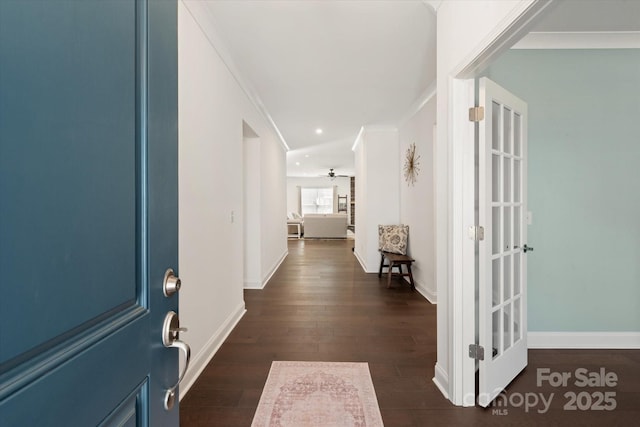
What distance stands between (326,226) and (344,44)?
8.05m

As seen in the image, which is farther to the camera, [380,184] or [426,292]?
[380,184]

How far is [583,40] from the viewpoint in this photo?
2.43 m

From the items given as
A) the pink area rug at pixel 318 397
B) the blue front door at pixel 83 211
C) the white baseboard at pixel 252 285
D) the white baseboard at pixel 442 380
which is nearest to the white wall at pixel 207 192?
the pink area rug at pixel 318 397

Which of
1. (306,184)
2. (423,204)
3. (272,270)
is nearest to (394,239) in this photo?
(423,204)

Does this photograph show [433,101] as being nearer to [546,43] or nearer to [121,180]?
[546,43]

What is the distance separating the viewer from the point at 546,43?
8.04ft

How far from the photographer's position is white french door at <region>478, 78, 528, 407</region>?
1.73 metres

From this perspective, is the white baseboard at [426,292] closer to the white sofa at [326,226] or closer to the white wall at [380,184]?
the white wall at [380,184]

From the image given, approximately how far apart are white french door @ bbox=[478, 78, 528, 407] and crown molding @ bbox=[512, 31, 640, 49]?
86cm

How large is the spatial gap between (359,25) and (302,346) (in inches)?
104

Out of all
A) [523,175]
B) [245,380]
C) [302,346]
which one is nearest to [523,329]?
[523,175]

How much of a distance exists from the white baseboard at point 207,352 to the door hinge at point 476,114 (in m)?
2.37

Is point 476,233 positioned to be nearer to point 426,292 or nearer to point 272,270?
point 426,292

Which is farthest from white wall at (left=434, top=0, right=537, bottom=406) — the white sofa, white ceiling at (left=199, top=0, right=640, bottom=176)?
the white sofa
